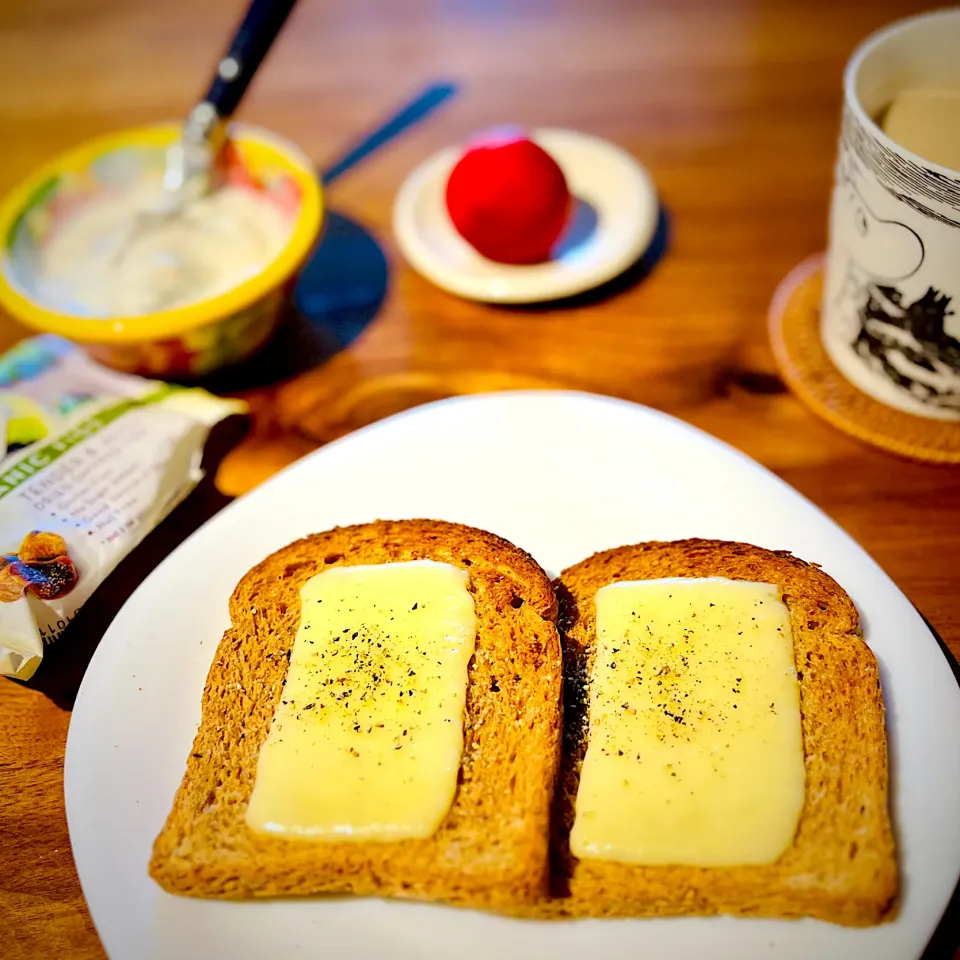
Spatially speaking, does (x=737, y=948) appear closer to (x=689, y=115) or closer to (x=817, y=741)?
(x=817, y=741)

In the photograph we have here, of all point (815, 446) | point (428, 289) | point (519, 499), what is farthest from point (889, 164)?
point (428, 289)

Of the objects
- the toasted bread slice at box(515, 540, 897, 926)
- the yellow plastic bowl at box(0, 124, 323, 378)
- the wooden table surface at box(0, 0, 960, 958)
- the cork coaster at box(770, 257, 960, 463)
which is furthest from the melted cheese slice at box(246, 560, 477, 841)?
the cork coaster at box(770, 257, 960, 463)

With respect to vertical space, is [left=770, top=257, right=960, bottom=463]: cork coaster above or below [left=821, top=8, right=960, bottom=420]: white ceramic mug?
below

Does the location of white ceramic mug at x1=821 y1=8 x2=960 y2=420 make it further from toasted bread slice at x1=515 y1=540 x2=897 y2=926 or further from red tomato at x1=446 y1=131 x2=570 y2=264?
red tomato at x1=446 y1=131 x2=570 y2=264

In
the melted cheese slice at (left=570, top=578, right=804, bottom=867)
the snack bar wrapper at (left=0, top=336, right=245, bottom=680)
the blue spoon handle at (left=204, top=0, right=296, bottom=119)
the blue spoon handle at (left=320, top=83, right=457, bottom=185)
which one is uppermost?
the blue spoon handle at (left=204, top=0, right=296, bottom=119)

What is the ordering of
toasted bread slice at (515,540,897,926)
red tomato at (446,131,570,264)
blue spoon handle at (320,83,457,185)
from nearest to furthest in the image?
toasted bread slice at (515,540,897,926) < red tomato at (446,131,570,264) < blue spoon handle at (320,83,457,185)

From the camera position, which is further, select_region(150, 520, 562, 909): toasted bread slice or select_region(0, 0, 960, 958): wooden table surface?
select_region(0, 0, 960, 958): wooden table surface

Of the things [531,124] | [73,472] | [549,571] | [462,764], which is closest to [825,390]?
[549,571]

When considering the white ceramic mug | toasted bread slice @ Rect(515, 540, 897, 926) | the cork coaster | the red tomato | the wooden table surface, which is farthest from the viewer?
the red tomato
